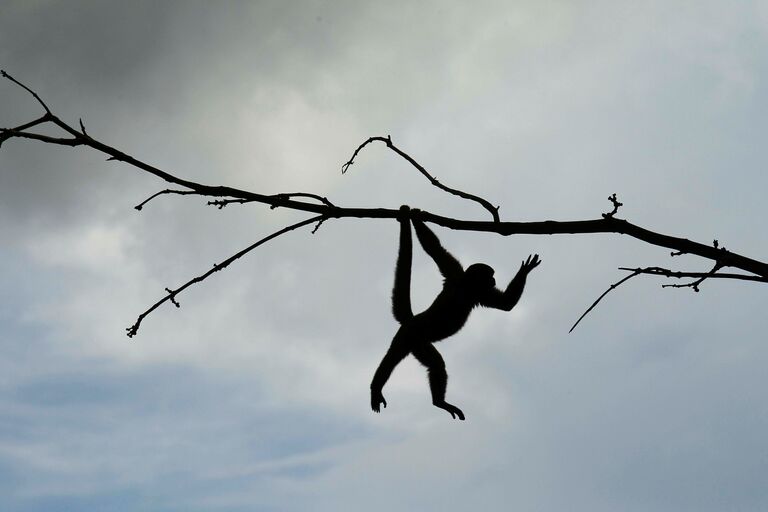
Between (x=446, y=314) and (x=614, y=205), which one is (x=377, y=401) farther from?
(x=614, y=205)

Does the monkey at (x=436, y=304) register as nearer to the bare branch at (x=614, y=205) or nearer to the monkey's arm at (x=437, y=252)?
the monkey's arm at (x=437, y=252)

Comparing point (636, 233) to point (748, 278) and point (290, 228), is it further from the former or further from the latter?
point (290, 228)

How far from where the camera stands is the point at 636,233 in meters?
6.08

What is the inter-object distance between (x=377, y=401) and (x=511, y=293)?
3.11m

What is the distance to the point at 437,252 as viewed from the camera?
11938 millimetres

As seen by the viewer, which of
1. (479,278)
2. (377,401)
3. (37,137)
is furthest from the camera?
(479,278)

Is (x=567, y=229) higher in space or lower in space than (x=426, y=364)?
lower

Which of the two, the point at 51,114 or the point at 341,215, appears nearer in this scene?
the point at 51,114

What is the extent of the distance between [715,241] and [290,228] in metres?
3.93

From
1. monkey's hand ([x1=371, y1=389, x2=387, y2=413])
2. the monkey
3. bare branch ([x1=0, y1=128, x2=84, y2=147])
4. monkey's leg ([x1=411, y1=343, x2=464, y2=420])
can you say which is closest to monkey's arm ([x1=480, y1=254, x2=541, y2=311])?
the monkey

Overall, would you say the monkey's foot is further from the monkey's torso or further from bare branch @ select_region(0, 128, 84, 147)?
bare branch @ select_region(0, 128, 84, 147)

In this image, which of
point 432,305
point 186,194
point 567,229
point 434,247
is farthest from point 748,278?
point 432,305

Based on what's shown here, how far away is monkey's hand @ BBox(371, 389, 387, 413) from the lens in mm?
10649

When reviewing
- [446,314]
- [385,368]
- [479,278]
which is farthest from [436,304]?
[385,368]
